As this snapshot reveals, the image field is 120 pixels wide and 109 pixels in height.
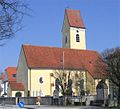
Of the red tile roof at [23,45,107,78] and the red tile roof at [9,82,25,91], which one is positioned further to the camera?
the red tile roof at [23,45,107,78]

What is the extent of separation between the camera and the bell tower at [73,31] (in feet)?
301

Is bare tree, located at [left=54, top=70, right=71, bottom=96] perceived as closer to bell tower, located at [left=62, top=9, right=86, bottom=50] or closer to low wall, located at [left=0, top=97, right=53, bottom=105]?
low wall, located at [left=0, top=97, right=53, bottom=105]

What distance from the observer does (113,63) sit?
4662 centimetres

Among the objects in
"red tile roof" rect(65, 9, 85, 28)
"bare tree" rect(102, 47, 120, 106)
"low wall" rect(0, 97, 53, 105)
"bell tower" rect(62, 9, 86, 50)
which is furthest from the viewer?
"red tile roof" rect(65, 9, 85, 28)

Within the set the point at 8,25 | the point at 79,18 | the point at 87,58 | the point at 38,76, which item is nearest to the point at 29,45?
the point at 38,76

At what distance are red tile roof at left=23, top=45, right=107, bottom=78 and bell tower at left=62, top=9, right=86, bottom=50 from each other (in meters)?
6.12

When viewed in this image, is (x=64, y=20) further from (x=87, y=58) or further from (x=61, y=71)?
(x=61, y=71)

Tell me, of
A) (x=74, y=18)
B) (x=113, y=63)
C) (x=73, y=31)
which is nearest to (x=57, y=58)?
(x=73, y=31)

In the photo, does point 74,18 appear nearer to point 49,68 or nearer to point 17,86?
point 49,68

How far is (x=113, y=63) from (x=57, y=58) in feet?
112

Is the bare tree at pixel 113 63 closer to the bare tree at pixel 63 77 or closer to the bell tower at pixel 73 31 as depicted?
the bare tree at pixel 63 77

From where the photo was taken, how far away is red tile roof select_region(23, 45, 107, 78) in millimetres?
75875

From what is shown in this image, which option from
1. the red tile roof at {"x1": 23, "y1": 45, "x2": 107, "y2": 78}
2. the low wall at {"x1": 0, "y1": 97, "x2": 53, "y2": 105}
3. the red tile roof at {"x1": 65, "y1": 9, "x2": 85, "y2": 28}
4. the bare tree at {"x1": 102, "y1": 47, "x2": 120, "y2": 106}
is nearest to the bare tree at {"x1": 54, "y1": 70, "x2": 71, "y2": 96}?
the red tile roof at {"x1": 23, "y1": 45, "x2": 107, "y2": 78}

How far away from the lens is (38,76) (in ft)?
244
